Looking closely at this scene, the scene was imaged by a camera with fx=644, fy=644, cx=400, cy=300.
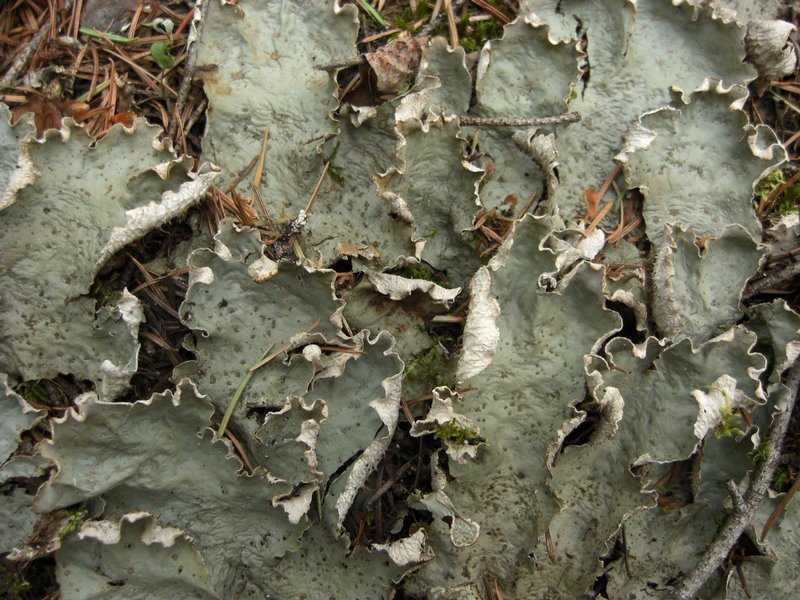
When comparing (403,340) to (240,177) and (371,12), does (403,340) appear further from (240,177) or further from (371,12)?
(371,12)

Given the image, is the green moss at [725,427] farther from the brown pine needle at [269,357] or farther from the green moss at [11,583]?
the green moss at [11,583]

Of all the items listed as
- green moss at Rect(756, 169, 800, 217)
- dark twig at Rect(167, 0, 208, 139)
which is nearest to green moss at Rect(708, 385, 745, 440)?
green moss at Rect(756, 169, 800, 217)

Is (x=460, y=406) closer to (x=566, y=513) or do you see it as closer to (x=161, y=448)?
(x=566, y=513)

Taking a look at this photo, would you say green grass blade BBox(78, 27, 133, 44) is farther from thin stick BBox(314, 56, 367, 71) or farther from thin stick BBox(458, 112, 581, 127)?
thin stick BBox(458, 112, 581, 127)

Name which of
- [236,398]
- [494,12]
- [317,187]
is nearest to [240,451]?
[236,398]

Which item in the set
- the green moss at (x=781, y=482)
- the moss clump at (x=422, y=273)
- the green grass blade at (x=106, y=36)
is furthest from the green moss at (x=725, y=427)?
the green grass blade at (x=106, y=36)
